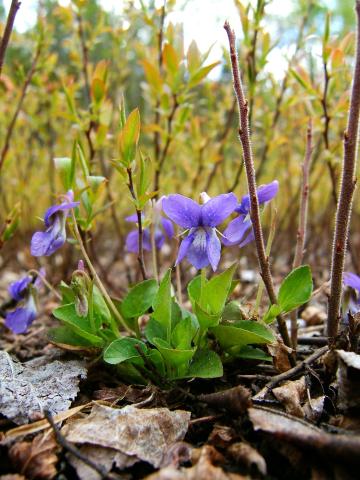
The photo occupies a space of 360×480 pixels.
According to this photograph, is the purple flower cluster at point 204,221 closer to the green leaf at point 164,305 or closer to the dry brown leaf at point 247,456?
the green leaf at point 164,305

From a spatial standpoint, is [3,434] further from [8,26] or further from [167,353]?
[8,26]

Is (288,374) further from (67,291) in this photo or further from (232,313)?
(67,291)

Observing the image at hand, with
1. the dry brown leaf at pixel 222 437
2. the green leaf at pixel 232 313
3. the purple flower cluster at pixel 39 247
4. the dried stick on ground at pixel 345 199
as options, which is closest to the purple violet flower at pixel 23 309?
the purple flower cluster at pixel 39 247

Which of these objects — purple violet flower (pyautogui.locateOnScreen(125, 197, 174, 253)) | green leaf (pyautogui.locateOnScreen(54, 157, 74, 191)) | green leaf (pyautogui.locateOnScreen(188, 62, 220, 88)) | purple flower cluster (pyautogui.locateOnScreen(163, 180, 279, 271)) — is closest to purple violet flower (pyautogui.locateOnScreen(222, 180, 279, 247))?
purple flower cluster (pyautogui.locateOnScreen(163, 180, 279, 271))

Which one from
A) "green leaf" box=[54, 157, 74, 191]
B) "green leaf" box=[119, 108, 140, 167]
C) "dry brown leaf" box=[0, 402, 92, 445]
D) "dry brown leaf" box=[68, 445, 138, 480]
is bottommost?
"dry brown leaf" box=[68, 445, 138, 480]

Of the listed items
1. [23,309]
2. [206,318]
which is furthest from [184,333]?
[23,309]

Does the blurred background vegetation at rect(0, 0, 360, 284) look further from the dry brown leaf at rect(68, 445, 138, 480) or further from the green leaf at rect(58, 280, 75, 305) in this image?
the dry brown leaf at rect(68, 445, 138, 480)

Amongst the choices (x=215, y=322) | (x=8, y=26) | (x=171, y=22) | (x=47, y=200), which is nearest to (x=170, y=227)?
(x=215, y=322)

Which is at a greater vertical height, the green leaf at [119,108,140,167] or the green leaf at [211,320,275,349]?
the green leaf at [119,108,140,167]
